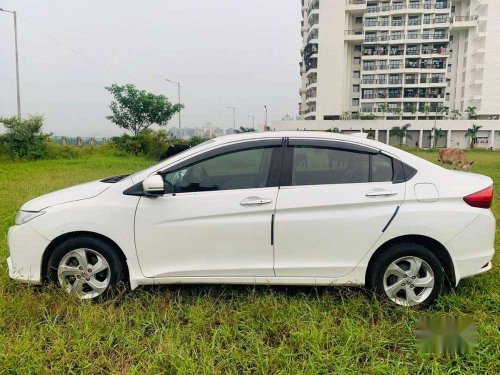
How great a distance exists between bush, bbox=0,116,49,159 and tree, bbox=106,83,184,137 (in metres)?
16.6

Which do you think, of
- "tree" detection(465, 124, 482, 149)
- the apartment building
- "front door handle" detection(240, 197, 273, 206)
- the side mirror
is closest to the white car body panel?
"front door handle" detection(240, 197, 273, 206)

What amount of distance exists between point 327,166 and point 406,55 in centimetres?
6302

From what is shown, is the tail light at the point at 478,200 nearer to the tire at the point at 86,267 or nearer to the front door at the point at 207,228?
the front door at the point at 207,228

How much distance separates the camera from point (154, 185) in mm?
2902

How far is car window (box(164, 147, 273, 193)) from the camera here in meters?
3.06

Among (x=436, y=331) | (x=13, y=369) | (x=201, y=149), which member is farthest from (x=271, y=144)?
(x=13, y=369)

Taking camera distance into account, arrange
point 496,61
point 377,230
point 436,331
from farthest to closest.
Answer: point 496,61 → point 377,230 → point 436,331

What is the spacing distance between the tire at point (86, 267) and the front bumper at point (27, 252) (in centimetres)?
10

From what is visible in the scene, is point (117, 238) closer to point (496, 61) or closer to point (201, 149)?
point (201, 149)

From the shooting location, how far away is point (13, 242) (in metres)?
3.12

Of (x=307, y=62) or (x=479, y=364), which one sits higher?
(x=307, y=62)

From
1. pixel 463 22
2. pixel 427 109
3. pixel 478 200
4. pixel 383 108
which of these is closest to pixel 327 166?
pixel 478 200

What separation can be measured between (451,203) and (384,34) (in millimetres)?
63637

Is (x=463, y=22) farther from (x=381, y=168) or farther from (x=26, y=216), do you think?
(x=26, y=216)
